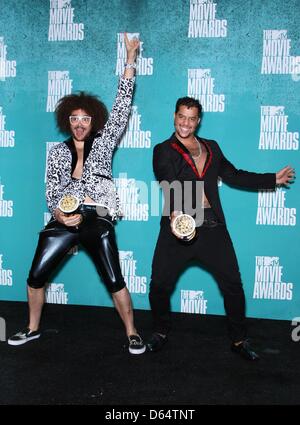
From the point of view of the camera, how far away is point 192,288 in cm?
508

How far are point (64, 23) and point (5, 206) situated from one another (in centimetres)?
202

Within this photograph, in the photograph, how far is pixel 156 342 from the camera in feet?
13.4

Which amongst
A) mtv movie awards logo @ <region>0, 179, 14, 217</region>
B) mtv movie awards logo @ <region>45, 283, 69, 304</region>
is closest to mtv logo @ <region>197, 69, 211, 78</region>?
mtv movie awards logo @ <region>0, 179, 14, 217</region>

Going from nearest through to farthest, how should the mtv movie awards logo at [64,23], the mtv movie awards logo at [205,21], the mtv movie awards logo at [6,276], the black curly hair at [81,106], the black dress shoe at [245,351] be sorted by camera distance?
the black dress shoe at [245,351] → the black curly hair at [81,106] → the mtv movie awards logo at [205,21] → the mtv movie awards logo at [64,23] → the mtv movie awards logo at [6,276]

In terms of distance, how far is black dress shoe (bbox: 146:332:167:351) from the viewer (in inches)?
159

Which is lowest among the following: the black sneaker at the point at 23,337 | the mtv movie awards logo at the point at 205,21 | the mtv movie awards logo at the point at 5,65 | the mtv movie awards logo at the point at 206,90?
the black sneaker at the point at 23,337

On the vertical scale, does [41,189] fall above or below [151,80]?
below

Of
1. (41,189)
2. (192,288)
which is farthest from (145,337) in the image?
(41,189)

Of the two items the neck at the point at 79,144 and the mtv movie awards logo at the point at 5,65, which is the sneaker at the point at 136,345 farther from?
the mtv movie awards logo at the point at 5,65

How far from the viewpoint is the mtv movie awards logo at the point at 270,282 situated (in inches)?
193

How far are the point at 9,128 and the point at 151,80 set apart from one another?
5.27ft

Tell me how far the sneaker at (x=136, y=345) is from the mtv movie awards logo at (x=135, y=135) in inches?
77.4

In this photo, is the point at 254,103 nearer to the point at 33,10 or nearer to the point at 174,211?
the point at 174,211

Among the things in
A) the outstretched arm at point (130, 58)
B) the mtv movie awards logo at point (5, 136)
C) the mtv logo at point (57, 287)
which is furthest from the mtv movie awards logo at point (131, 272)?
the outstretched arm at point (130, 58)
